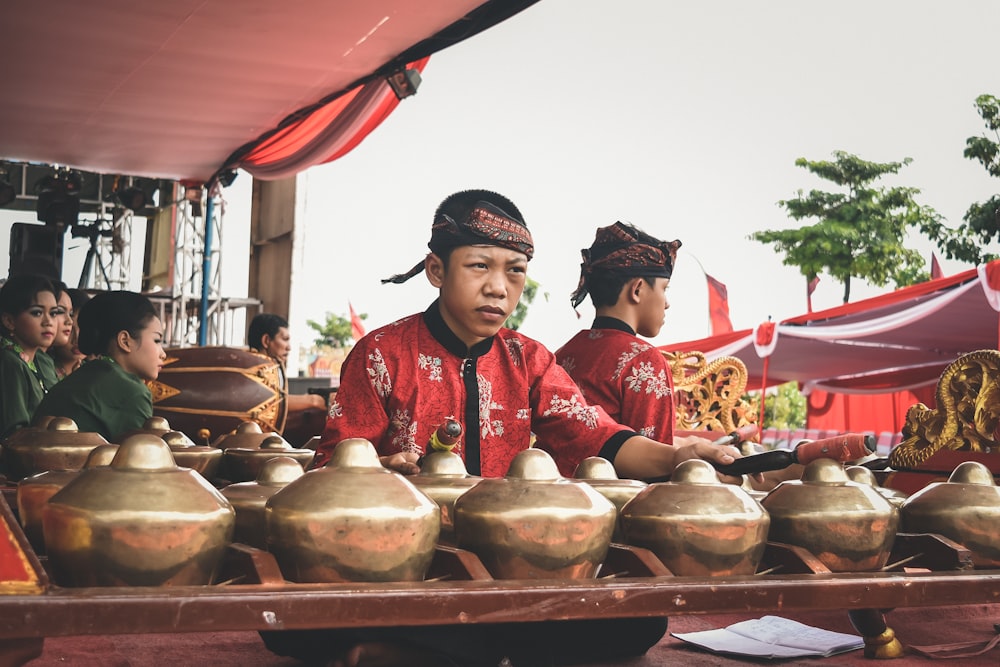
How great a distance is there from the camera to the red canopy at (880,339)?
26.9ft

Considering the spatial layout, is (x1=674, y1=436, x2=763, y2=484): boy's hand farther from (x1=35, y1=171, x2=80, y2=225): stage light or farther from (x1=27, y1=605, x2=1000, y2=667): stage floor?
(x1=35, y1=171, x2=80, y2=225): stage light

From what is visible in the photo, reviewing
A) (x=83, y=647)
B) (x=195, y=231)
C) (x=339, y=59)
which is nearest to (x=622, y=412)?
(x=83, y=647)

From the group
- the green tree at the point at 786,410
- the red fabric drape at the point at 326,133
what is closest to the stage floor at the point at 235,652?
the red fabric drape at the point at 326,133

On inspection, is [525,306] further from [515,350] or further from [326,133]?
[515,350]

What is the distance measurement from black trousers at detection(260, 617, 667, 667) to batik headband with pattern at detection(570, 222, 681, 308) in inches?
56.6

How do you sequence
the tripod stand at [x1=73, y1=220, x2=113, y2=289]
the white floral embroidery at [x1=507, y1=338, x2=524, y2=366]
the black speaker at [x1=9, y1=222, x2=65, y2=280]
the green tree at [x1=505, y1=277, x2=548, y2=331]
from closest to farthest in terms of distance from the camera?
the white floral embroidery at [x1=507, y1=338, x2=524, y2=366] → the black speaker at [x1=9, y1=222, x2=65, y2=280] → the tripod stand at [x1=73, y1=220, x2=113, y2=289] → the green tree at [x1=505, y1=277, x2=548, y2=331]

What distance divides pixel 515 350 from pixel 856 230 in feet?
52.4

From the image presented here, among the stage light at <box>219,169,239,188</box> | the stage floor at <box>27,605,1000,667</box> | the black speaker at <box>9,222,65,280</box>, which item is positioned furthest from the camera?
the black speaker at <box>9,222,65,280</box>

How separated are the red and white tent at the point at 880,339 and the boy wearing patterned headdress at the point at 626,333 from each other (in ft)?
15.1

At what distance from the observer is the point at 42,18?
162 inches

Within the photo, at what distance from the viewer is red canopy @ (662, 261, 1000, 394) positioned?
323 inches

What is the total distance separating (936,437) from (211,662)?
62.9 inches

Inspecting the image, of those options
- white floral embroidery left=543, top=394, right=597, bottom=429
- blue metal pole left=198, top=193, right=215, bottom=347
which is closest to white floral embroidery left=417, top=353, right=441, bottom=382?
white floral embroidery left=543, top=394, right=597, bottom=429

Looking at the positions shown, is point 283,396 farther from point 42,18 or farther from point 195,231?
point 195,231
